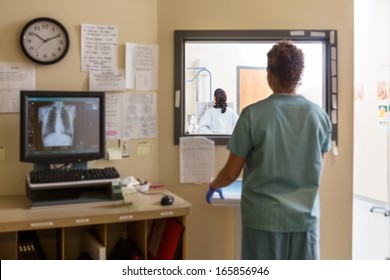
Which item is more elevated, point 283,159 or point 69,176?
point 283,159

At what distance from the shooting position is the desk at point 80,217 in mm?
1677

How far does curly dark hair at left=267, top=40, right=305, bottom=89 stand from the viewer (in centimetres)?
156

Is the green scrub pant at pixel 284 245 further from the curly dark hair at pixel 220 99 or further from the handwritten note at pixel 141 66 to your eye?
the handwritten note at pixel 141 66

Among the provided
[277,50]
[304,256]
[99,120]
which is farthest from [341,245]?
[99,120]

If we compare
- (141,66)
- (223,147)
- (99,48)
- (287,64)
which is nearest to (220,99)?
(223,147)

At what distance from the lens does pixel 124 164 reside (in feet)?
8.03

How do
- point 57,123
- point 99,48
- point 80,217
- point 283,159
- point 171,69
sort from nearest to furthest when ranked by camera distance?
point 283,159 < point 80,217 < point 57,123 < point 99,48 < point 171,69

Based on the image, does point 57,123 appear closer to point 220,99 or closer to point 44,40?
point 44,40

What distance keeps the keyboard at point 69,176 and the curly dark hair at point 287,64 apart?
3.15ft

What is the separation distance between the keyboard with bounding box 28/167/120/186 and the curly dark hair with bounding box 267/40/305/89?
0.96 metres

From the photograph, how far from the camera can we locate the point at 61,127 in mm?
2049

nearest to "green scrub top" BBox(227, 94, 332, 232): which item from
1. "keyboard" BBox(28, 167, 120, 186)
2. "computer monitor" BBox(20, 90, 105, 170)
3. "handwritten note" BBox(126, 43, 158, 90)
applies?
"keyboard" BBox(28, 167, 120, 186)

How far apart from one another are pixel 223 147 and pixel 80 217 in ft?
3.59

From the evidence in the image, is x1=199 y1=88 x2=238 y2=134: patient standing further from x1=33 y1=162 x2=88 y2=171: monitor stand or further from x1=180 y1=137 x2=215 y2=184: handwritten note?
x1=33 y1=162 x2=88 y2=171: monitor stand
